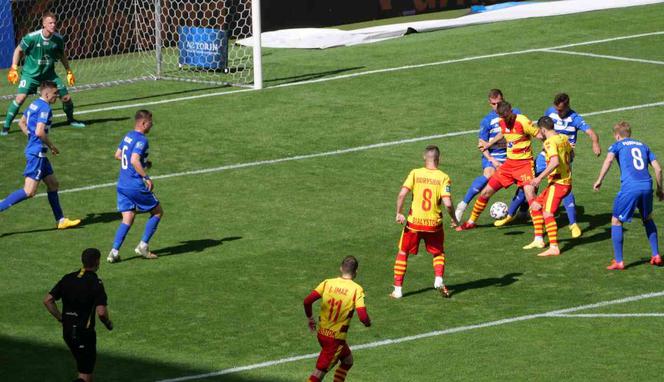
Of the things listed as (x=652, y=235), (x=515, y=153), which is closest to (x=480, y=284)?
(x=652, y=235)

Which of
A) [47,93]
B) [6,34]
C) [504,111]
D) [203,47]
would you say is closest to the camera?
[504,111]

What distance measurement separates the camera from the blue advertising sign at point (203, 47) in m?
33.1

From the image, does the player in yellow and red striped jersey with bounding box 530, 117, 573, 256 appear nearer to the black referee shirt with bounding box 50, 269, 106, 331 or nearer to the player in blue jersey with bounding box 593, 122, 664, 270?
the player in blue jersey with bounding box 593, 122, 664, 270

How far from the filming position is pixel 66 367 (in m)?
15.5

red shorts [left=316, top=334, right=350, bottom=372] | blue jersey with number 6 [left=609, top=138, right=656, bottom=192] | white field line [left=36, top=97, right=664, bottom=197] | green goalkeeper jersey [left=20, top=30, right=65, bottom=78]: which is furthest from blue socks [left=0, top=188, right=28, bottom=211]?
blue jersey with number 6 [left=609, top=138, right=656, bottom=192]

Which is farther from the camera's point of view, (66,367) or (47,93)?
(47,93)

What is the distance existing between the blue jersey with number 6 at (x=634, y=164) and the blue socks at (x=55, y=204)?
28.8 ft

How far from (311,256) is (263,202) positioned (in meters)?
3.26

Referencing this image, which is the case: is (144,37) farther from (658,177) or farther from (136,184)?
(658,177)

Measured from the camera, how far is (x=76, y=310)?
14078mm

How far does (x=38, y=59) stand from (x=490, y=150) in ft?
33.7

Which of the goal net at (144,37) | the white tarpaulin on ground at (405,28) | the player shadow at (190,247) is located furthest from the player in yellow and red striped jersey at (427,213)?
the white tarpaulin on ground at (405,28)

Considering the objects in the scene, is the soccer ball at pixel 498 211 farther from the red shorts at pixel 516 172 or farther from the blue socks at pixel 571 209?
the blue socks at pixel 571 209

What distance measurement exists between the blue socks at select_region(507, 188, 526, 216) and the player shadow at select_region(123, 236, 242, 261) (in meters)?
4.38
